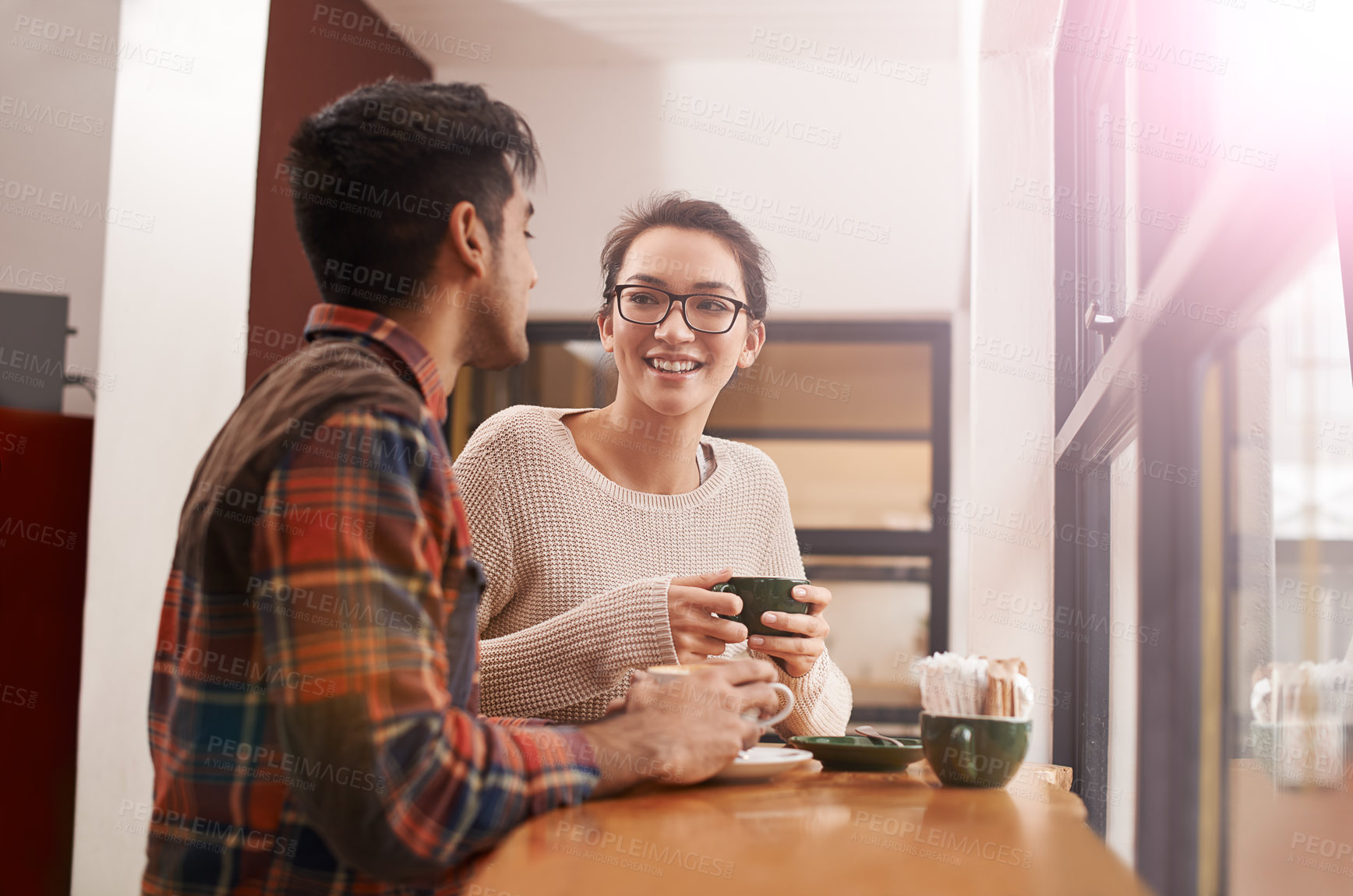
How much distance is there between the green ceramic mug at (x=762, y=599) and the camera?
116cm

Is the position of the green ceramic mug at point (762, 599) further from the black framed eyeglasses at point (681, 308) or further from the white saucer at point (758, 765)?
the black framed eyeglasses at point (681, 308)

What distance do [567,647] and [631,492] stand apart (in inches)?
17.2

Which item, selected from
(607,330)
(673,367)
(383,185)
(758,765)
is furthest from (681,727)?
(607,330)

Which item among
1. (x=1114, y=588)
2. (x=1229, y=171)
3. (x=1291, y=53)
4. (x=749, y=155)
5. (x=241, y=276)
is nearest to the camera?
(x=1291, y=53)

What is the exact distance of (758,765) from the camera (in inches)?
40.9

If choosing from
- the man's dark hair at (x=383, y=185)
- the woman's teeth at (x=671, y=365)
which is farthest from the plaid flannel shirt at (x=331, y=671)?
the woman's teeth at (x=671, y=365)

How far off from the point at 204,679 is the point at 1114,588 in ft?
4.93

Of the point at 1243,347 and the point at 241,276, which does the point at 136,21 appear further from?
the point at 1243,347

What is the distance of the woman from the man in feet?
1.17

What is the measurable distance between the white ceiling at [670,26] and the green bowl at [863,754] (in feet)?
11.7

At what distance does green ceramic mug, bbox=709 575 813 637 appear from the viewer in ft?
3.79

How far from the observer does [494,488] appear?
5.43ft

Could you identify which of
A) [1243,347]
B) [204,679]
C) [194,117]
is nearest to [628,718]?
[204,679]

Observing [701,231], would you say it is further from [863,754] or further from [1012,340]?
[1012,340]
